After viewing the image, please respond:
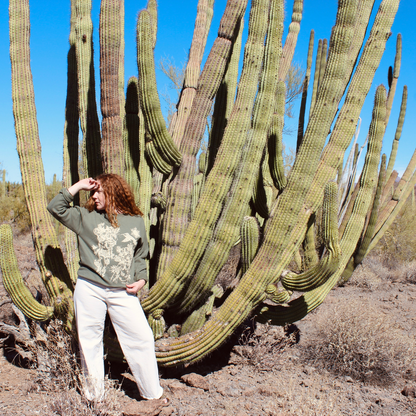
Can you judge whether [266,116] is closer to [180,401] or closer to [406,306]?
[180,401]

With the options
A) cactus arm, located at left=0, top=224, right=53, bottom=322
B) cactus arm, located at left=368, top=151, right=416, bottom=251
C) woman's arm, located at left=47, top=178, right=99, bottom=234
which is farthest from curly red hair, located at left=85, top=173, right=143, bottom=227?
cactus arm, located at left=368, top=151, right=416, bottom=251

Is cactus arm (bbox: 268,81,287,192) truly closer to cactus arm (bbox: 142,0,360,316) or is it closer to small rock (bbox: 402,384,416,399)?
cactus arm (bbox: 142,0,360,316)

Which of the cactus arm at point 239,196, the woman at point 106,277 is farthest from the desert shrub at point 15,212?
the woman at point 106,277

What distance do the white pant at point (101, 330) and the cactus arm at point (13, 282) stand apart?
78cm

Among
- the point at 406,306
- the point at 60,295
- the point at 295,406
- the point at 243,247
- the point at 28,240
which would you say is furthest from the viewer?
the point at 28,240

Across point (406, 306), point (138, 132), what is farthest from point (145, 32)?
point (406, 306)

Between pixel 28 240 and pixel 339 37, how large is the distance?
12.0 m

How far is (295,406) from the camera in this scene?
10.2 feet

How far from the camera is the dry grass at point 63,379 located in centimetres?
287

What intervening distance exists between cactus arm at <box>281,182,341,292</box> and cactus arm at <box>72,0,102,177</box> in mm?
2464

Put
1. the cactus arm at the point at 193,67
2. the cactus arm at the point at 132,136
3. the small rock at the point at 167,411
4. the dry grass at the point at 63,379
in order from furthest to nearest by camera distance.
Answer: the cactus arm at the point at 193,67, the cactus arm at the point at 132,136, the small rock at the point at 167,411, the dry grass at the point at 63,379

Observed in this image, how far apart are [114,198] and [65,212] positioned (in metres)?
0.40

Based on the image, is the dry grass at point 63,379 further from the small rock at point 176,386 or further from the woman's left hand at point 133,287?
the woman's left hand at point 133,287

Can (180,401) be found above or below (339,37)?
below
